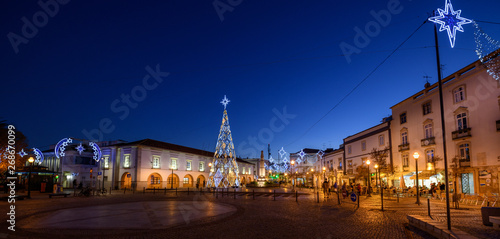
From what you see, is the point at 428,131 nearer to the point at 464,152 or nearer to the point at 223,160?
the point at 464,152

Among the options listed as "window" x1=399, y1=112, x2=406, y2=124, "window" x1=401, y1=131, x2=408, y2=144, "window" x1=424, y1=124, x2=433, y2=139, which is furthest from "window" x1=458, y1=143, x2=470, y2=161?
"window" x1=399, y1=112, x2=406, y2=124

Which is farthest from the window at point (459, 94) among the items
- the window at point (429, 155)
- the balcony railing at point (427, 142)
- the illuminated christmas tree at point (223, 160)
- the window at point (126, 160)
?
the window at point (126, 160)

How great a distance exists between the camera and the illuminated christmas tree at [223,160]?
45.6m

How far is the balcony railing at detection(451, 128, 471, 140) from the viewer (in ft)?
85.6

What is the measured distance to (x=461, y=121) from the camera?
2714 centimetres

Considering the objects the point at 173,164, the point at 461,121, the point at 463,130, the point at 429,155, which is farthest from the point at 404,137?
the point at 173,164

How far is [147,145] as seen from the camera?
1921 inches

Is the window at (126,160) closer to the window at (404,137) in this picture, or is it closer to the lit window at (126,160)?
the lit window at (126,160)

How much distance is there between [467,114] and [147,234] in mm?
27242

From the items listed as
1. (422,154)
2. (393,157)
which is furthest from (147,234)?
(393,157)

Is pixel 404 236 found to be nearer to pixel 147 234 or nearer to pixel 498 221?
pixel 498 221

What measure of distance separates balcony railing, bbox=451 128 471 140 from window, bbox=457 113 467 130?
0.44 metres

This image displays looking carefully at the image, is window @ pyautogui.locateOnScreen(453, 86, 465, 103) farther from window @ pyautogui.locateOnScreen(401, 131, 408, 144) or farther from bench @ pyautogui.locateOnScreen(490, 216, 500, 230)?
bench @ pyautogui.locateOnScreen(490, 216, 500, 230)

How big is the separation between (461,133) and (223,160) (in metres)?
29.9
